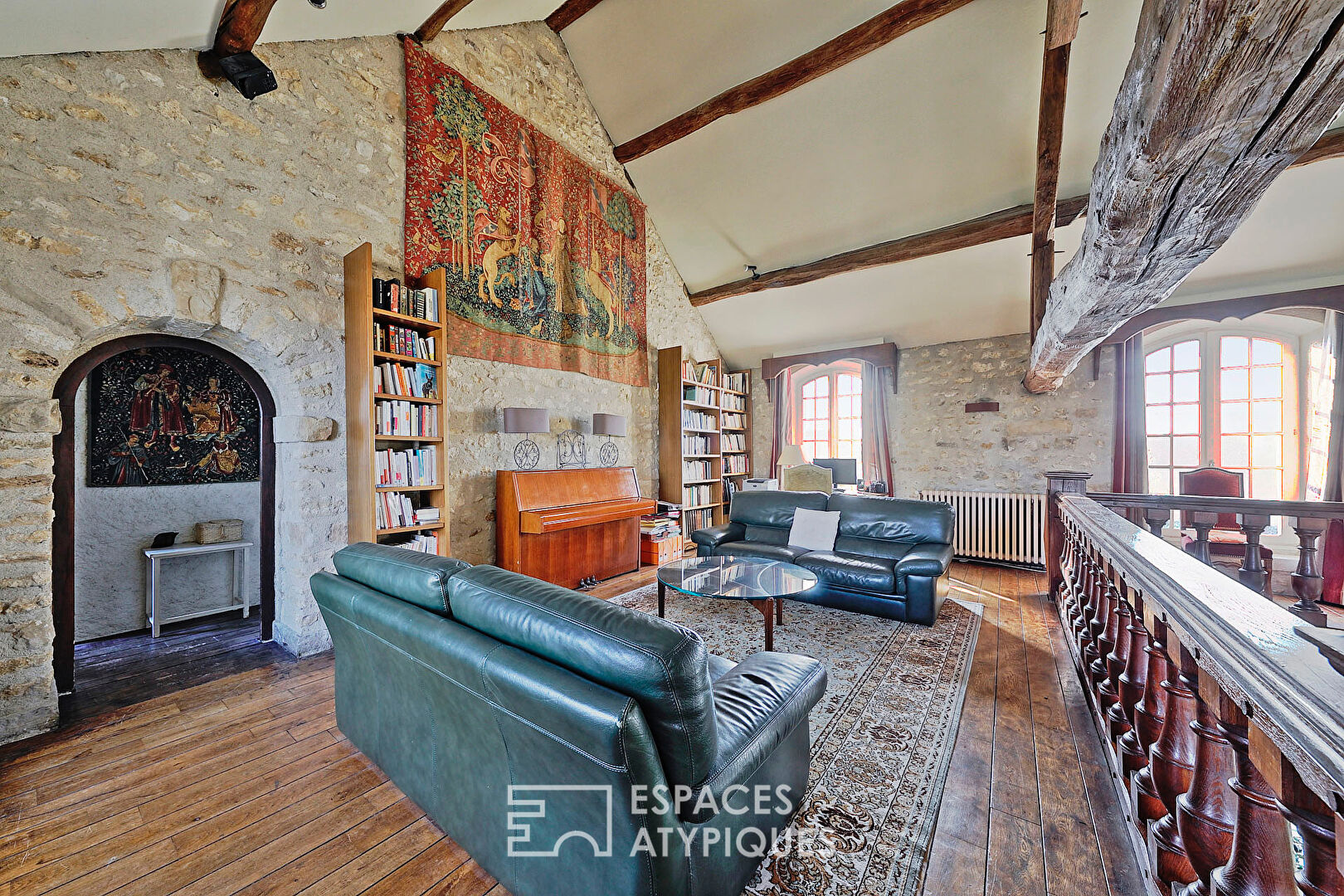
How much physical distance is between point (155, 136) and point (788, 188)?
463 cm

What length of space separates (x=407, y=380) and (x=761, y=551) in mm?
2831

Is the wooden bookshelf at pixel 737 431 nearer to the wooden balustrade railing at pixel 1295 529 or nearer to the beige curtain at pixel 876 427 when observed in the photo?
the beige curtain at pixel 876 427

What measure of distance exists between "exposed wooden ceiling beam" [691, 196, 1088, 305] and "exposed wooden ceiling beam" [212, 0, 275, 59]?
15.4ft

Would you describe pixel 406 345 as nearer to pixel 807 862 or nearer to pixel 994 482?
pixel 807 862

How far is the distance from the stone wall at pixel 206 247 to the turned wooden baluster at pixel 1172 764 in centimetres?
375

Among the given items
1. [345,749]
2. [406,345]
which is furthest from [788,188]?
[345,749]

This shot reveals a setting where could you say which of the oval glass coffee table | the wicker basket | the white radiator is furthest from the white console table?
the white radiator

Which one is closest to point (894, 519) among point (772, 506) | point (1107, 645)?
point (772, 506)

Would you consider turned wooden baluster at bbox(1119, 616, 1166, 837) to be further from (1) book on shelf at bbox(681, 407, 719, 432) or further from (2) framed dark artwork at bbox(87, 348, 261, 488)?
(1) book on shelf at bbox(681, 407, 719, 432)

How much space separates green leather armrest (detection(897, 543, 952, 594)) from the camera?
3355 millimetres

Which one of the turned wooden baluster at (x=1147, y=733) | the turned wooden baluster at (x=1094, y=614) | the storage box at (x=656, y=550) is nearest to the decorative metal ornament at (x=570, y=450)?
the storage box at (x=656, y=550)

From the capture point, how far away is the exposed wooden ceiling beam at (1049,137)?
104 inches

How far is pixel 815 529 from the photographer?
14.0 ft

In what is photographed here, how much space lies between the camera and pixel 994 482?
5762mm
